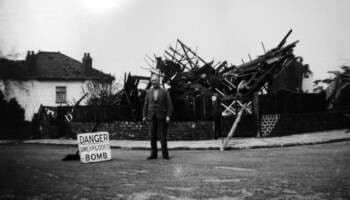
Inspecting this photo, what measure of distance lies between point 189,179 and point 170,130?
10.1 meters

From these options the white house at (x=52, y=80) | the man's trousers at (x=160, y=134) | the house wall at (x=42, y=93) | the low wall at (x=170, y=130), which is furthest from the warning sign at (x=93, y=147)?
the house wall at (x=42, y=93)

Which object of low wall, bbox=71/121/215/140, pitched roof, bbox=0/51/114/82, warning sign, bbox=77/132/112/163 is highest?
pitched roof, bbox=0/51/114/82

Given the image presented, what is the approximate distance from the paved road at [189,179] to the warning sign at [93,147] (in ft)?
1.05

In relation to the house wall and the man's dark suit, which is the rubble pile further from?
the house wall

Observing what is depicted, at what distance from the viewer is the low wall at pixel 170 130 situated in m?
16.4

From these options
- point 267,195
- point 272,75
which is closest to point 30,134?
point 272,75

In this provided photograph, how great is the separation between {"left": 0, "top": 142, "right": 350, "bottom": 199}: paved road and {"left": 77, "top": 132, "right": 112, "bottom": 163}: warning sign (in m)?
0.32

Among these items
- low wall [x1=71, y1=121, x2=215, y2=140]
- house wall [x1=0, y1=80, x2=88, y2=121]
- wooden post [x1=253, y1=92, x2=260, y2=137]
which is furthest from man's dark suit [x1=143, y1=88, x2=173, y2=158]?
house wall [x1=0, y1=80, x2=88, y2=121]

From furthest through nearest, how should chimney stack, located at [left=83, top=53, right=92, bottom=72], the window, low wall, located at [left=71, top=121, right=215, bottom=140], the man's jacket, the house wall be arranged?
chimney stack, located at [left=83, top=53, right=92, bottom=72] → the window → the house wall → low wall, located at [left=71, top=121, right=215, bottom=140] → the man's jacket

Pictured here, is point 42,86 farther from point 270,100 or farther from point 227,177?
point 227,177

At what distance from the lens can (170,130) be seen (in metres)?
17.1

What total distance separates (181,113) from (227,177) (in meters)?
10.1

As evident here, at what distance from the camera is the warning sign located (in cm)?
1026

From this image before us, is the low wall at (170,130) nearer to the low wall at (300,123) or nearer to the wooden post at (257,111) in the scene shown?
the wooden post at (257,111)
